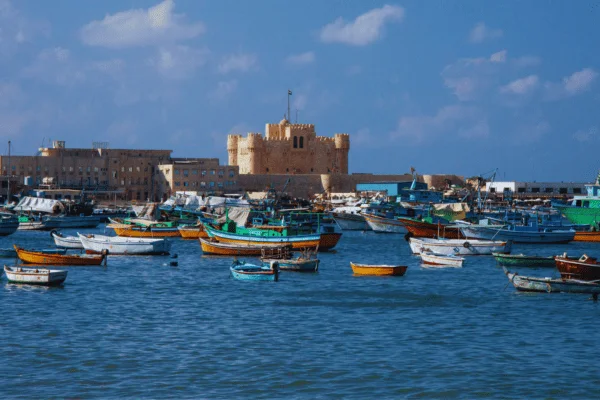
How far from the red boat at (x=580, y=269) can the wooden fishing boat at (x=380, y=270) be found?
6934 mm

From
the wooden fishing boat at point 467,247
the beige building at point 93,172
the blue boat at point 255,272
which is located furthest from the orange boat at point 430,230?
the beige building at point 93,172

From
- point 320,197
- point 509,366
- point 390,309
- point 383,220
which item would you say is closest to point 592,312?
point 390,309

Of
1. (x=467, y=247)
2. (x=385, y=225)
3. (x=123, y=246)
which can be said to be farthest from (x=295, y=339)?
(x=385, y=225)

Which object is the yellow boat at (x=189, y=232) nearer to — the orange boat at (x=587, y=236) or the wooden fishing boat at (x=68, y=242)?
the wooden fishing boat at (x=68, y=242)

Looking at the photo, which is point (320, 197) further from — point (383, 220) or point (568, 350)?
point (568, 350)

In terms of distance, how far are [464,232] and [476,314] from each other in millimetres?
27685

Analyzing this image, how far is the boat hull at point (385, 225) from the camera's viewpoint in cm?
7088

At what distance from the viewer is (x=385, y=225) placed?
234ft

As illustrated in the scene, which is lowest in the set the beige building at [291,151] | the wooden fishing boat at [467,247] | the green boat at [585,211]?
the wooden fishing boat at [467,247]

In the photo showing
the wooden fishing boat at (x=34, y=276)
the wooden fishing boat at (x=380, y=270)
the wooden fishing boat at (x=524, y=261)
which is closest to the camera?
the wooden fishing boat at (x=34, y=276)

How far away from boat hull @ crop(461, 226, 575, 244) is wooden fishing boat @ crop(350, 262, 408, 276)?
1793 centimetres

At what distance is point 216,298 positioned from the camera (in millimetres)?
31422

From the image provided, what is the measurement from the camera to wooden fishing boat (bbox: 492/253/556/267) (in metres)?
39.2

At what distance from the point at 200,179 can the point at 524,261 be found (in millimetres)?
68057
